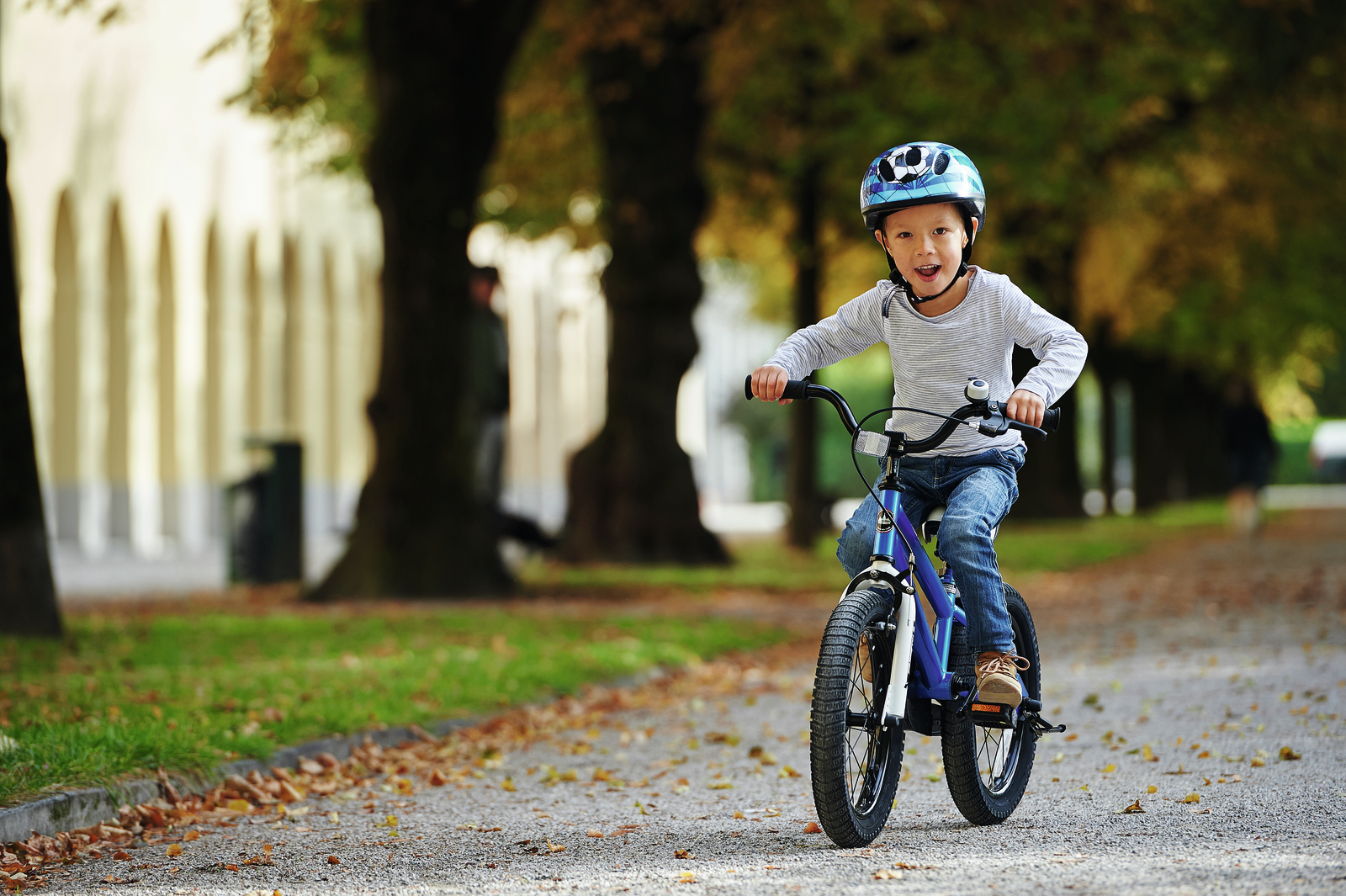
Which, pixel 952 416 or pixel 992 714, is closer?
pixel 952 416

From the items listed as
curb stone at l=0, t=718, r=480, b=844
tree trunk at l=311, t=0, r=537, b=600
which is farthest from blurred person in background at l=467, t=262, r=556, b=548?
curb stone at l=0, t=718, r=480, b=844

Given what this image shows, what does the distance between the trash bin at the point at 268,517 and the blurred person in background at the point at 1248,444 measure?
1282 cm

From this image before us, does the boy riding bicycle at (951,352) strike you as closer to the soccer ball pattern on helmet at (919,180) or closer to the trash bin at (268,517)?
the soccer ball pattern on helmet at (919,180)

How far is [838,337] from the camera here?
5125 millimetres

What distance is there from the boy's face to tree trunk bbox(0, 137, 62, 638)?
629 cm

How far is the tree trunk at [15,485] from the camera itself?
9.45m

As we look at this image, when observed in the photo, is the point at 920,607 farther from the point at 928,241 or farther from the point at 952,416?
the point at 928,241

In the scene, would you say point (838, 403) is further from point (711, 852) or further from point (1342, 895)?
point (1342, 895)

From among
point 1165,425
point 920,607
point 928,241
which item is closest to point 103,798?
point 920,607

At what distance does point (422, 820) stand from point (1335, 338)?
34533 mm

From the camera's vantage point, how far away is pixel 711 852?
4.80 metres

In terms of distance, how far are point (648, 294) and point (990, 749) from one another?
12191mm

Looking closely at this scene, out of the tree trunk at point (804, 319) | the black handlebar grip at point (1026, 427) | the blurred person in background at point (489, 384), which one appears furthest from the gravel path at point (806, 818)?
the tree trunk at point (804, 319)

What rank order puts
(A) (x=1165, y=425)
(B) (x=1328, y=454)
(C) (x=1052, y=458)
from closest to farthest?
(C) (x=1052, y=458)
(A) (x=1165, y=425)
(B) (x=1328, y=454)
